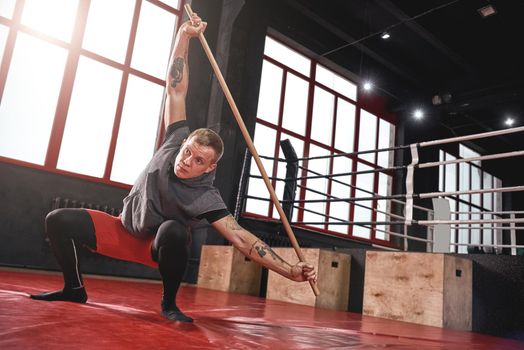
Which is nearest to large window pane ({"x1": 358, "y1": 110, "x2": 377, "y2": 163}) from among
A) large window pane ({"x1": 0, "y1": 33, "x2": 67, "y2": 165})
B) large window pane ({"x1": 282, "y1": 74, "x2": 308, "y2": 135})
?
large window pane ({"x1": 282, "y1": 74, "x2": 308, "y2": 135})

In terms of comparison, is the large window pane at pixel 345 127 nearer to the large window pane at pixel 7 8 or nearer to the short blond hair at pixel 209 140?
the large window pane at pixel 7 8

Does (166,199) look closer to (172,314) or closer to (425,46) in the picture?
(172,314)

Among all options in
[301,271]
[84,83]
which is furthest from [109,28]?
[301,271]

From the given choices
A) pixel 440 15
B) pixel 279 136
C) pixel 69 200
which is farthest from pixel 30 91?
pixel 440 15

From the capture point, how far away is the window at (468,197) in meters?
9.46

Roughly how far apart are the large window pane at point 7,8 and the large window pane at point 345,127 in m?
5.35

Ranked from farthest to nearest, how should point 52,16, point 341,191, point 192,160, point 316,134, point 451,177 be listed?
point 451,177, point 341,191, point 316,134, point 52,16, point 192,160

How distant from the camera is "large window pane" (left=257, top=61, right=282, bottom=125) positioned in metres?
6.52

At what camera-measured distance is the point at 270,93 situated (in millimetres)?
6664

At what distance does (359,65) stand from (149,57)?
174 inches

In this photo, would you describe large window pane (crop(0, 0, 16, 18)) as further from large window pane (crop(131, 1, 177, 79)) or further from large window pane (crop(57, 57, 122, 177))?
large window pane (crop(131, 1, 177, 79))

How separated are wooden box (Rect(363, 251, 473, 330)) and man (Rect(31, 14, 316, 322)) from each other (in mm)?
1346

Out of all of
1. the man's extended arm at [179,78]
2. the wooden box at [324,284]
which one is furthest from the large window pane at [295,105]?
the man's extended arm at [179,78]

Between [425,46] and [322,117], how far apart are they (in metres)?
2.14
